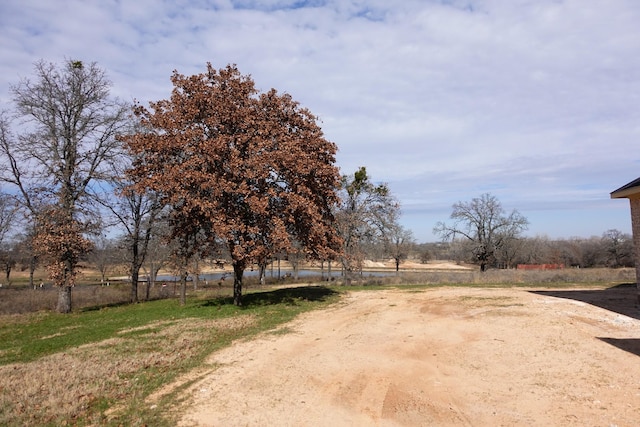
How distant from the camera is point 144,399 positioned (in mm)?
6398

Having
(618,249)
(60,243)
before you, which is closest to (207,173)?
(60,243)

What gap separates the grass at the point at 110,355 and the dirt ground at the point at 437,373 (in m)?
0.80

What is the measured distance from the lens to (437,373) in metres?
7.33

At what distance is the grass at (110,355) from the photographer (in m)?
6.00

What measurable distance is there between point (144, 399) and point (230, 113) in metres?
10.1

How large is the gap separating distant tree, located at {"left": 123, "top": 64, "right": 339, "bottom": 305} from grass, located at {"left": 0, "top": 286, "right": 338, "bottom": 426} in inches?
86.2

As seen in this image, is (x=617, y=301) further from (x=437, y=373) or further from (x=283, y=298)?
(x=283, y=298)

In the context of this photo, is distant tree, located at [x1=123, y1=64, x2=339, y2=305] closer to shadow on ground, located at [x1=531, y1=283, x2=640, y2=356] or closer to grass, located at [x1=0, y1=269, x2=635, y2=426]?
grass, located at [x1=0, y1=269, x2=635, y2=426]

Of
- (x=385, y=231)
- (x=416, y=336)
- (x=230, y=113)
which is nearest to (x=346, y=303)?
(x=416, y=336)

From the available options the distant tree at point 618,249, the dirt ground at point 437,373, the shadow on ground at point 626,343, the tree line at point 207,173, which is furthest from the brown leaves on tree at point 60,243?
the distant tree at point 618,249

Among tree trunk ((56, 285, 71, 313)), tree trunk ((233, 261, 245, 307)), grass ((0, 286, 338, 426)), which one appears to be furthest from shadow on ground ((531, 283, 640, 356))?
tree trunk ((56, 285, 71, 313))

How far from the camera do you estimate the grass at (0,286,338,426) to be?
236 inches

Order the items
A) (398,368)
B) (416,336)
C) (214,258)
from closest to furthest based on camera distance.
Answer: (398,368)
(416,336)
(214,258)

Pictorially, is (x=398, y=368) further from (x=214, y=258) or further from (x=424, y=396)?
(x=214, y=258)
